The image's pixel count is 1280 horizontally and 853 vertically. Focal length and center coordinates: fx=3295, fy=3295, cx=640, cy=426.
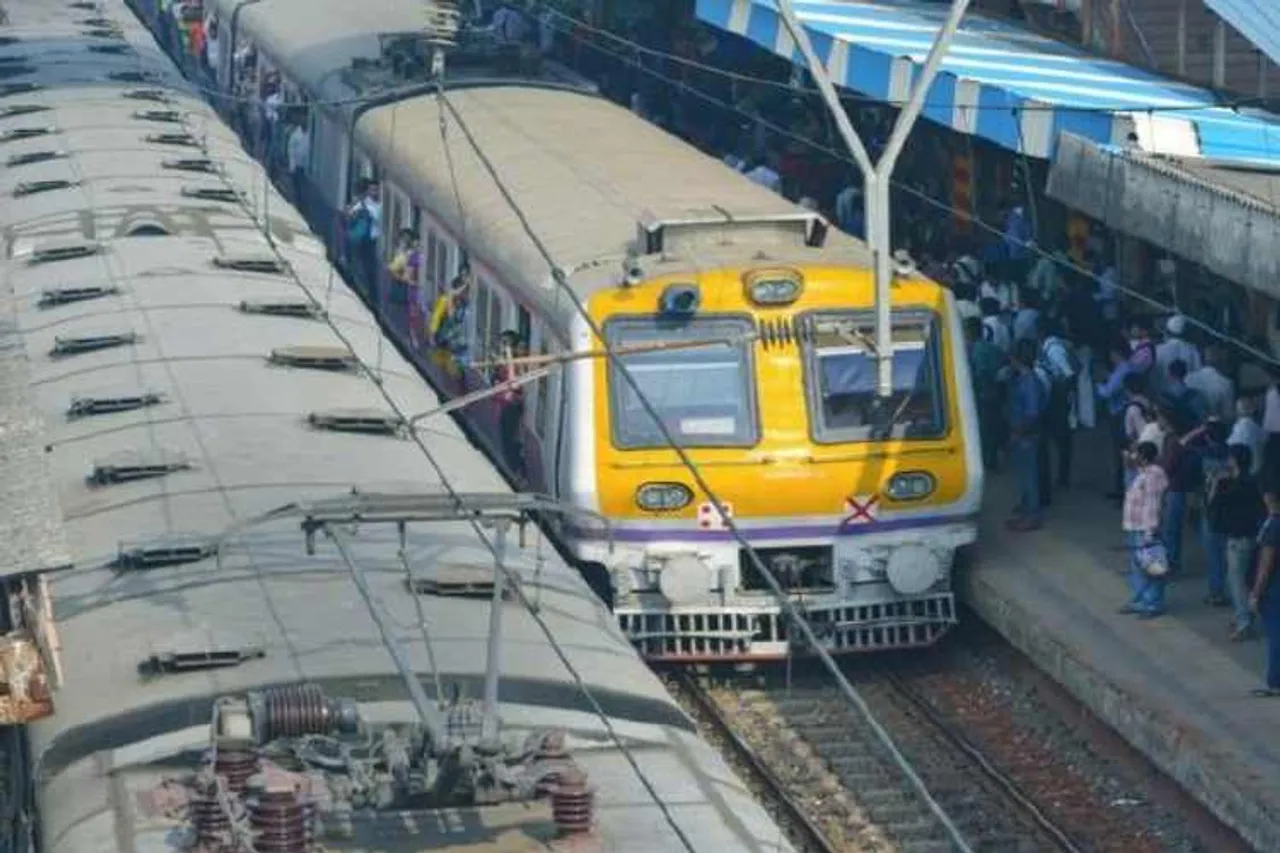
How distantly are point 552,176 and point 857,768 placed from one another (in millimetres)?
5974

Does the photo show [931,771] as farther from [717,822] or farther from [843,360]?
[717,822]

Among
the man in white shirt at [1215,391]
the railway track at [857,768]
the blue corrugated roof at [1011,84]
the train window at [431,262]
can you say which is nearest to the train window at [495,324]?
the train window at [431,262]

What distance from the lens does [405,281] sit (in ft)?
78.5

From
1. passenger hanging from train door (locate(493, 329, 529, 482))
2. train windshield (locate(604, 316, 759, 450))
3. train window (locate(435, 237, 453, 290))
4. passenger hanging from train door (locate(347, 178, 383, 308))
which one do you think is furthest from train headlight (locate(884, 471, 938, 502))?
passenger hanging from train door (locate(347, 178, 383, 308))

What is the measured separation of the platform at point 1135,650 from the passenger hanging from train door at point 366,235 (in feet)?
20.4

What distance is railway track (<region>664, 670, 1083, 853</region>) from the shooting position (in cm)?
1572

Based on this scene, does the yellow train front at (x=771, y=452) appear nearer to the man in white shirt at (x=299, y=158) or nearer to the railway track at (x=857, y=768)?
the railway track at (x=857, y=768)

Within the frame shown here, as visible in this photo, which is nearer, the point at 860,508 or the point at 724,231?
the point at 860,508

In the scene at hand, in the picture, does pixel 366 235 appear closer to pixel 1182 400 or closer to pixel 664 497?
pixel 664 497

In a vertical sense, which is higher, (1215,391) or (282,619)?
(282,619)

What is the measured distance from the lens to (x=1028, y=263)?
2375 cm

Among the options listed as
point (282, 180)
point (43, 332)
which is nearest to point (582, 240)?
point (43, 332)

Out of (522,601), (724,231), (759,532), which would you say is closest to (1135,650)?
(759,532)

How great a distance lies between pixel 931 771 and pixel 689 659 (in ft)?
5.85
